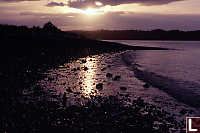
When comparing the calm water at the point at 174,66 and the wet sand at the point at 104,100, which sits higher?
the wet sand at the point at 104,100

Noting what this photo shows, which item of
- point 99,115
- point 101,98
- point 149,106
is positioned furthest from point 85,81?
point 99,115

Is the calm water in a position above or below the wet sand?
below

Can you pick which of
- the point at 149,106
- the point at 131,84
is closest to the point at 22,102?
the point at 149,106

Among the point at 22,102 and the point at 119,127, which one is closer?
the point at 119,127

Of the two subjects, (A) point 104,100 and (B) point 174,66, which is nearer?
(A) point 104,100

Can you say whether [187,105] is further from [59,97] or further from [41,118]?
[41,118]

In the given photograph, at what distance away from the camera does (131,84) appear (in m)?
24.0

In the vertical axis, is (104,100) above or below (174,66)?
above

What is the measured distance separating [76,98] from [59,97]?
1.05m

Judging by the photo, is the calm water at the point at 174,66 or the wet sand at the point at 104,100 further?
the calm water at the point at 174,66

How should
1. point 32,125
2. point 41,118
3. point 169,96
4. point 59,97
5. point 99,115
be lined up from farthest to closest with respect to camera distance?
point 169,96 → point 59,97 → point 99,115 → point 41,118 → point 32,125

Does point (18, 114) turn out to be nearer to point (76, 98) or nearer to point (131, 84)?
point (76, 98)

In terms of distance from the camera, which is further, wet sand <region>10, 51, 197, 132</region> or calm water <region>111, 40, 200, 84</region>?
calm water <region>111, 40, 200, 84</region>

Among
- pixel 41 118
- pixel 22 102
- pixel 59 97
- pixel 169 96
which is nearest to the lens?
pixel 41 118
